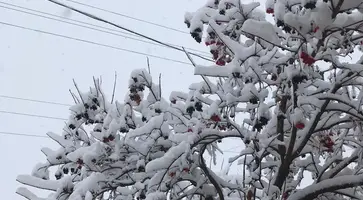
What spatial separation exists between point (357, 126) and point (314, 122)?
0.37m

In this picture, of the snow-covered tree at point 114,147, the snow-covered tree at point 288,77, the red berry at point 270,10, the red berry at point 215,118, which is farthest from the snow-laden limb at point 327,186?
the red berry at point 270,10

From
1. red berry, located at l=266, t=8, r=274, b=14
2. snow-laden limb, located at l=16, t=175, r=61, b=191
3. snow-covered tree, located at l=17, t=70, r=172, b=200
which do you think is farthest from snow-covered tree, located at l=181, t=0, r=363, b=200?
snow-laden limb, located at l=16, t=175, r=61, b=191

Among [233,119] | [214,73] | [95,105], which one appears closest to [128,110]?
[95,105]

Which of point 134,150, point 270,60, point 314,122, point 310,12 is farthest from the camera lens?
point 134,150

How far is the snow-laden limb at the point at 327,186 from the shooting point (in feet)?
10.0

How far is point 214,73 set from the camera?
2.79m

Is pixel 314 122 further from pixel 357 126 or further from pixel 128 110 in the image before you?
pixel 128 110

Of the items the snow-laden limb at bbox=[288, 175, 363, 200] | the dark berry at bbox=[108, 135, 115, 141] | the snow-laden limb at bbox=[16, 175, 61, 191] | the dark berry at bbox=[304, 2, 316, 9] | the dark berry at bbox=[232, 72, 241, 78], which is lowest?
the snow-laden limb at bbox=[288, 175, 363, 200]

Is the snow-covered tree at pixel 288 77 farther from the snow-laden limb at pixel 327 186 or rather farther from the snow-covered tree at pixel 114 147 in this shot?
the snow-covered tree at pixel 114 147

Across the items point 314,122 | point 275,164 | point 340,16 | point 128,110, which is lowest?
point 275,164

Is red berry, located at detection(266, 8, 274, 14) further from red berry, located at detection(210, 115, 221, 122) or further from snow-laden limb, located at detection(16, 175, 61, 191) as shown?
snow-laden limb, located at detection(16, 175, 61, 191)

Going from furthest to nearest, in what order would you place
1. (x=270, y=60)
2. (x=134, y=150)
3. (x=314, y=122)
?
(x=134, y=150), (x=314, y=122), (x=270, y=60)

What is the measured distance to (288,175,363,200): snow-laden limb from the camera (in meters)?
3.06

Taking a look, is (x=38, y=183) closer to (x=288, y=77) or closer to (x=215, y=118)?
(x=215, y=118)
